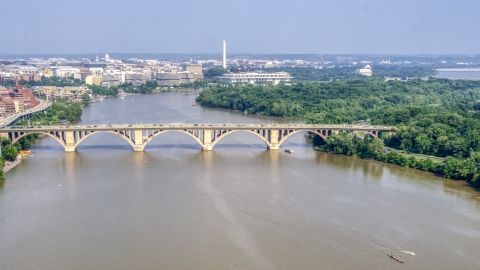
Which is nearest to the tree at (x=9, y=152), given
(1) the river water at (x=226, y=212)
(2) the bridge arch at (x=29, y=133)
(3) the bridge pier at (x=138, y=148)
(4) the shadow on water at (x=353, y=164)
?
(1) the river water at (x=226, y=212)

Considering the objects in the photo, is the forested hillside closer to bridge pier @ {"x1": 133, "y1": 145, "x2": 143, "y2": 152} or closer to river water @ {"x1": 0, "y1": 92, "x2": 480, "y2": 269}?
river water @ {"x1": 0, "y1": 92, "x2": 480, "y2": 269}

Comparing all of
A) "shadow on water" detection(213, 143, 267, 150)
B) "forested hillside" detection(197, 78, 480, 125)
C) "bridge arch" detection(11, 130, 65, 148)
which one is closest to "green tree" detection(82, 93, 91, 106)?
"forested hillside" detection(197, 78, 480, 125)

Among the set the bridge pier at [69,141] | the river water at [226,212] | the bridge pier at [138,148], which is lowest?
the river water at [226,212]

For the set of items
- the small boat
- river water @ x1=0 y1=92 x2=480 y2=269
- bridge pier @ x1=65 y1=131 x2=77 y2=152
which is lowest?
the small boat

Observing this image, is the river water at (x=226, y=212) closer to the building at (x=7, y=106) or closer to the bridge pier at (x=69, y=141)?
the bridge pier at (x=69, y=141)

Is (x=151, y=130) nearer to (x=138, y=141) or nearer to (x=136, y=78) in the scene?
(x=138, y=141)

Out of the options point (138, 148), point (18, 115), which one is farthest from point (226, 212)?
point (18, 115)
